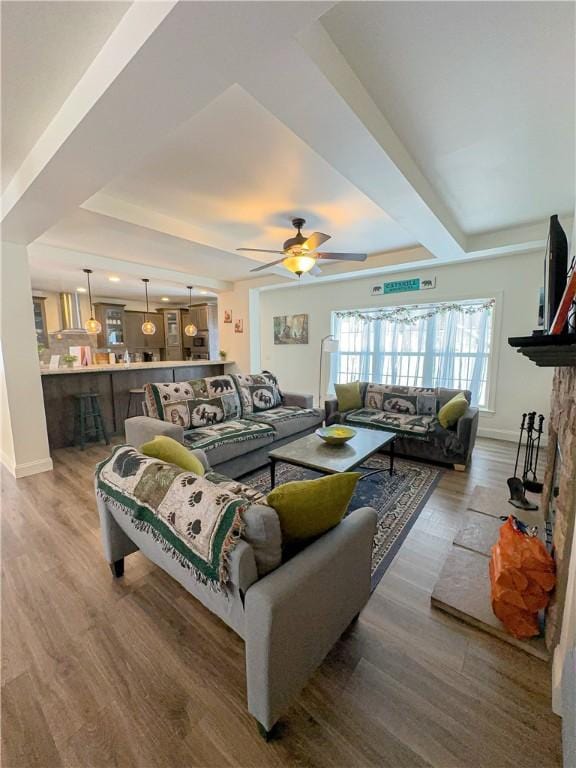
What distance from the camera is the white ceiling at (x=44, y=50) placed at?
118 cm

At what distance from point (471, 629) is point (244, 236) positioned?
4006mm

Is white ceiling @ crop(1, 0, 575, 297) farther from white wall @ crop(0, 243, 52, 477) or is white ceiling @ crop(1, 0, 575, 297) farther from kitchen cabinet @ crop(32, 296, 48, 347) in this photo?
kitchen cabinet @ crop(32, 296, 48, 347)

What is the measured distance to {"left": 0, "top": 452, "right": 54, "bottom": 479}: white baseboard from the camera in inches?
125

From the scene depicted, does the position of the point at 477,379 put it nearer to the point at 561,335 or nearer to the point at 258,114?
the point at 561,335

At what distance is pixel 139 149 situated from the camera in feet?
5.66

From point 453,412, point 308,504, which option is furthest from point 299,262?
point 308,504

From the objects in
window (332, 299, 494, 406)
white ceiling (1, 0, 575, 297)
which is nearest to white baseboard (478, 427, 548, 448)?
window (332, 299, 494, 406)

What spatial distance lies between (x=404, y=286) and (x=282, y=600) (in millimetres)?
4819

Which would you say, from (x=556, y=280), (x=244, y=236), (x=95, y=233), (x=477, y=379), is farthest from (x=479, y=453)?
(x=95, y=233)

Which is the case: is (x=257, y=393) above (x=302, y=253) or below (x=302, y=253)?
below

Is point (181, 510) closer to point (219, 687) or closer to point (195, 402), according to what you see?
point (219, 687)

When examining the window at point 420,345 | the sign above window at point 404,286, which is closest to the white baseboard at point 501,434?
the window at point 420,345

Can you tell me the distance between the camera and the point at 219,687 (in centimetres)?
122

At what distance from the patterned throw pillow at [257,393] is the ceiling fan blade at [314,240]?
6.00ft
